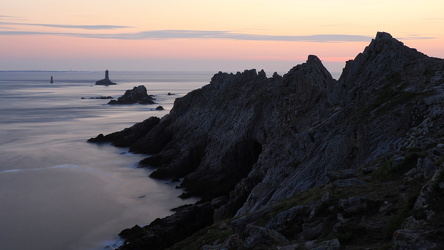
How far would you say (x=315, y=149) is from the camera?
31.3 m

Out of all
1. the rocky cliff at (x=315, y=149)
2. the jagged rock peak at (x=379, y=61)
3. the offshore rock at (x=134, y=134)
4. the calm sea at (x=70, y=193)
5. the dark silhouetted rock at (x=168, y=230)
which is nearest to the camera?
the rocky cliff at (x=315, y=149)

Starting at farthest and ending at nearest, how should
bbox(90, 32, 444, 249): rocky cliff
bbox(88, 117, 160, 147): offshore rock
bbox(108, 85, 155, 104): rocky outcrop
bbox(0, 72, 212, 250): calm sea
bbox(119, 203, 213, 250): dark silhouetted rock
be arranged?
bbox(108, 85, 155, 104): rocky outcrop, bbox(88, 117, 160, 147): offshore rock, bbox(0, 72, 212, 250): calm sea, bbox(119, 203, 213, 250): dark silhouetted rock, bbox(90, 32, 444, 249): rocky cliff

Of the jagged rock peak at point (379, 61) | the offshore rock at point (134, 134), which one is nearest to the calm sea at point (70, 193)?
the offshore rock at point (134, 134)

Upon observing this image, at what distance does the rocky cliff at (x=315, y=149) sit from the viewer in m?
15.2

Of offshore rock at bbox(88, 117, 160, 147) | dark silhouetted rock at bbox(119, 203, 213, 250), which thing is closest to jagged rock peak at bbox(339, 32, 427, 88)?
dark silhouetted rock at bbox(119, 203, 213, 250)

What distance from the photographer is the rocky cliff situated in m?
15.2

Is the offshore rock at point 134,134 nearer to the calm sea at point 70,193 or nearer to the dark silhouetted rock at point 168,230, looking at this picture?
the calm sea at point 70,193

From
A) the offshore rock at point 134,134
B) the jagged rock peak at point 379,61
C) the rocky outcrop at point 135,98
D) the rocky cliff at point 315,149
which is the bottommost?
the rocky outcrop at point 135,98

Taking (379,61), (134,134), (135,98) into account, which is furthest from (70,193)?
(135,98)

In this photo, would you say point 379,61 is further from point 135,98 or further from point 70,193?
point 135,98

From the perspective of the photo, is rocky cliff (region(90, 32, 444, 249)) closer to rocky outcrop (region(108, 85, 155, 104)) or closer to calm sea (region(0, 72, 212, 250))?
calm sea (region(0, 72, 212, 250))

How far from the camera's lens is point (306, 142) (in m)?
33.0

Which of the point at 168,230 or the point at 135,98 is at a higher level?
the point at 168,230

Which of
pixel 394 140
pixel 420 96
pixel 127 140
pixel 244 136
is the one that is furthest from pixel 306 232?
pixel 127 140
